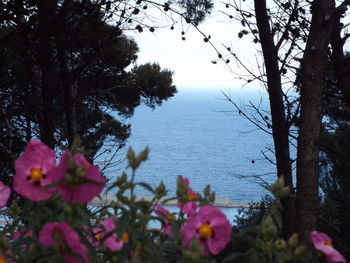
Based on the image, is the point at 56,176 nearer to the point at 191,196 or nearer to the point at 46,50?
the point at 191,196

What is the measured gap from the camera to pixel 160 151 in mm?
53875

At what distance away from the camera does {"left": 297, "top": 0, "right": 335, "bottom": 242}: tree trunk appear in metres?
3.07

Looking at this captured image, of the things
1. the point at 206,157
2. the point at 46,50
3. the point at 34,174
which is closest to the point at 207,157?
the point at 206,157

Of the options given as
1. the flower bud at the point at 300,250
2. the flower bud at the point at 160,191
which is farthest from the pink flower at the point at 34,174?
the flower bud at the point at 300,250

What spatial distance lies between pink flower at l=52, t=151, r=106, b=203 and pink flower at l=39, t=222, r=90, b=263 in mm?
69

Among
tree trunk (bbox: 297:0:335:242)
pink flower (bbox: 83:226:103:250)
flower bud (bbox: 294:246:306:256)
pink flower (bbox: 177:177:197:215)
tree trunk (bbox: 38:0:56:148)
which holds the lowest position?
flower bud (bbox: 294:246:306:256)

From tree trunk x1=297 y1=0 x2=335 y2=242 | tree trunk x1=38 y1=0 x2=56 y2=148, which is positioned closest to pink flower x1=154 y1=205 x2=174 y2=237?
tree trunk x1=297 y1=0 x2=335 y2=242

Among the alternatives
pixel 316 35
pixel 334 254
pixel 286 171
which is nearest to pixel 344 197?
pixel 286 171

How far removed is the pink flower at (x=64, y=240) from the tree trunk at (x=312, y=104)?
2.22 m

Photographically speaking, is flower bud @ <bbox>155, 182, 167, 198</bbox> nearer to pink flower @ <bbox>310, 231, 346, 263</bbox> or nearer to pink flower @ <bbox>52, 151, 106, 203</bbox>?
pink flower @ <bbox>52, 151, 106, 203</bbox>

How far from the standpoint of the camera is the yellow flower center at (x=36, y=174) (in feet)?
3.71

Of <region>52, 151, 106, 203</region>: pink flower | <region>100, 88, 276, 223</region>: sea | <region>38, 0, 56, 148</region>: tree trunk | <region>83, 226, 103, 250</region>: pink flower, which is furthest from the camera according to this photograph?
<region>100, 88, 276, 223</region>: sea

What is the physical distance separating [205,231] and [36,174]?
380 millimetres

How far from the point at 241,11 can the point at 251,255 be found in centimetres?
361
